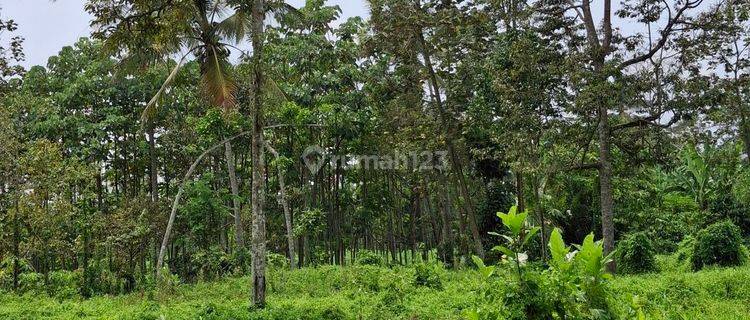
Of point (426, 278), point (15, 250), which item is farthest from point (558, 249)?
point (15, 250)

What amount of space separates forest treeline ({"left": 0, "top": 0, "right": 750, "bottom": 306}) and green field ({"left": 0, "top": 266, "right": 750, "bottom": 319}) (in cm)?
103

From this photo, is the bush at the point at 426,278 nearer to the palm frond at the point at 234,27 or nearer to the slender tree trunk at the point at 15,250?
the palm frond at the point at 234,27

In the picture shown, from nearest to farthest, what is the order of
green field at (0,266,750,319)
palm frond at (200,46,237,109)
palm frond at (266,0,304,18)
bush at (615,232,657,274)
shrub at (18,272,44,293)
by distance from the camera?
green field at (0,266,750,319) → palm frond at (266,0,304,18) → palm frond at (200,46,237,109) → bush at (615,232,657,274) → shrub at (18,272,44,293)

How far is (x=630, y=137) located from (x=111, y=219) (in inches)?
536

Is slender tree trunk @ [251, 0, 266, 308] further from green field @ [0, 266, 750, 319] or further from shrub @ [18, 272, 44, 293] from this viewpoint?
shrub @ [18, 272, 44, 293]

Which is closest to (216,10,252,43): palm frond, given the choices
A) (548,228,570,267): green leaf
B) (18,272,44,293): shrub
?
(548,228,570,267): green leaf

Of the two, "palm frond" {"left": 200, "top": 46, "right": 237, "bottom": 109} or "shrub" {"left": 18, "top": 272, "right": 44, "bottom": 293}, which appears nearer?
"palm frond" {"left": 200, "top": 46, "right": 237, "bottom": 109}

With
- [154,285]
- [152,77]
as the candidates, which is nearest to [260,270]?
[154,285]

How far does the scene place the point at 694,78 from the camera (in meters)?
11.1

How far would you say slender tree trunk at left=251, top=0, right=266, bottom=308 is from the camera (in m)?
8.99

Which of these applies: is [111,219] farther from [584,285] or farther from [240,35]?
[584,285]

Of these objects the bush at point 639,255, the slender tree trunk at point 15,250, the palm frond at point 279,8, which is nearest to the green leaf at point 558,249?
the palm frond at point 279,8

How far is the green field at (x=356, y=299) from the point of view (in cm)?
807

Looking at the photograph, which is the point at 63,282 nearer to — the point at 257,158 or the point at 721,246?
the point at 257,158
